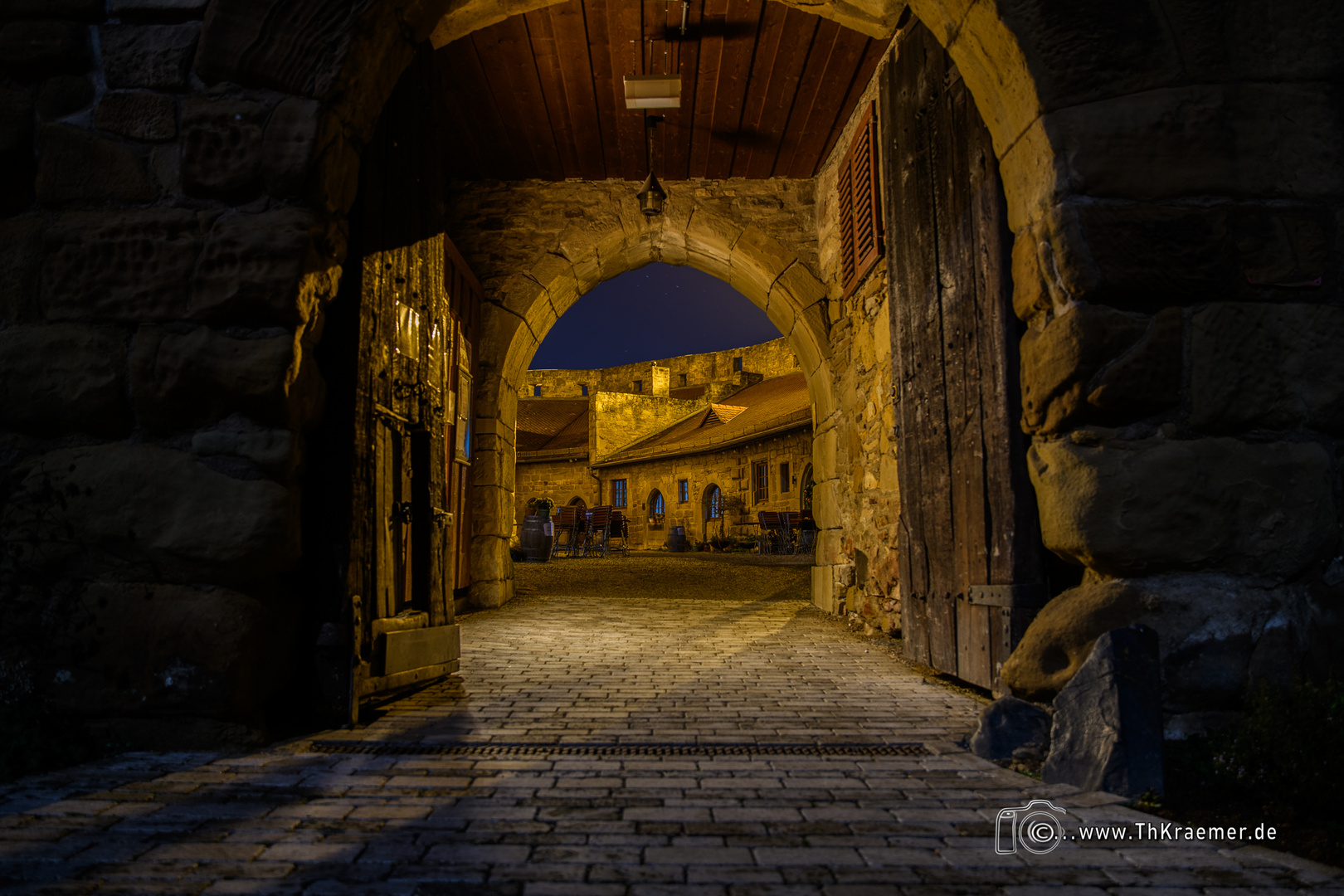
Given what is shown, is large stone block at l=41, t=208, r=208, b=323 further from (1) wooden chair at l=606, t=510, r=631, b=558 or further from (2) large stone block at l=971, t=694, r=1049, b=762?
(1) wooden chair at l=606, t=510, r=631, b=558

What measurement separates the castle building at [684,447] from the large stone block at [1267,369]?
48.9 ft

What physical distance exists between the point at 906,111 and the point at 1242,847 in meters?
3.91

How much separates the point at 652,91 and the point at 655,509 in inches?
761

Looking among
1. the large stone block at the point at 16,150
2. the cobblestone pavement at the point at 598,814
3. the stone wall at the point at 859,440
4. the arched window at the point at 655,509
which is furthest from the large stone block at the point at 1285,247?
the arched window at the point at 655,509

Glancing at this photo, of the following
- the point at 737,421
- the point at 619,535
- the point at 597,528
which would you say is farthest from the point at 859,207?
the point at 619,535

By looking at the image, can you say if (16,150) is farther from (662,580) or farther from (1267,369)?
(662,580)

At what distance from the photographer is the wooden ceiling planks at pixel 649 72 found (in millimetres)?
4918

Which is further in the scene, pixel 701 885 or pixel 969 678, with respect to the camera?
pixel 969 678

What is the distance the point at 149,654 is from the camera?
2.27 metres

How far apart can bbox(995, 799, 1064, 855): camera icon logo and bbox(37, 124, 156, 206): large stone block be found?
10.00ft

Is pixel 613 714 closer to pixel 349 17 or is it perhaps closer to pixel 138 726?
pixel 138 726

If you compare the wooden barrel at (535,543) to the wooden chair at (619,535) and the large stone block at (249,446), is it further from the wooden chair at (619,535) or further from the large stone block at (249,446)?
the large stone block at (249,446)

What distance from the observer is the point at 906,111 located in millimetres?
4324

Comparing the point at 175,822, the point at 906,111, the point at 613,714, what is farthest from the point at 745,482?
the point at 175,822
